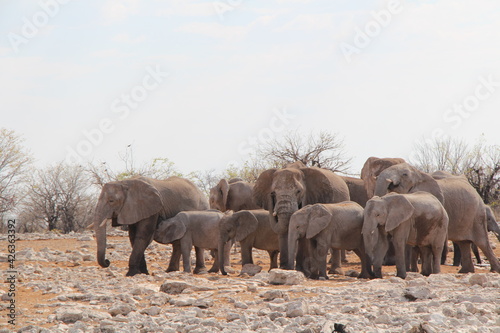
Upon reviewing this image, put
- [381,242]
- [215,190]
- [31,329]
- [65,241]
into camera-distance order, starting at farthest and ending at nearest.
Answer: [65,241] < [215,190] < [381,242] < [31,329]

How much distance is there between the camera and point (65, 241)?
25000 mm

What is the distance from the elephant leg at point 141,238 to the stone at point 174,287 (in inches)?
167

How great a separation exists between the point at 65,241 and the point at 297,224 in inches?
499

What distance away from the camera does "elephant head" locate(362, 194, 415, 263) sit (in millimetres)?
13656

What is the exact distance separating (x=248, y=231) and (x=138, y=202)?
2195mm

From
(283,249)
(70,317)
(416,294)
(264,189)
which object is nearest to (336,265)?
(283,249)

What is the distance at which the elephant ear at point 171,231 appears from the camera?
51.0 ft

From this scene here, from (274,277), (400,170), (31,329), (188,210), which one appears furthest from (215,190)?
(31,329)

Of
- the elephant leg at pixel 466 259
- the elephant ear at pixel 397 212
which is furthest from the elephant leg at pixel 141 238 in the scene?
the elephant leg at pixel 466 259

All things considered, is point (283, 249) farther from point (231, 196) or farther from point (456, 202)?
point (231, 196)

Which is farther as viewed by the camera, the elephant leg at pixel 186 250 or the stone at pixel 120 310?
the elephant leg at pixel 186 250

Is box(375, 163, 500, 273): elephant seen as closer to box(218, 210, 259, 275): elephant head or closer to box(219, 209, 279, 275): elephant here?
box(219, 209, 279, 275): elephant

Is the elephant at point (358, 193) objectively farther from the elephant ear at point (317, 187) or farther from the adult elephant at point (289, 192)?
the elephant ear at point (317, 187)

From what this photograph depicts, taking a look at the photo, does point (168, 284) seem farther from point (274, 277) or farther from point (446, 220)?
point (446, 220)
